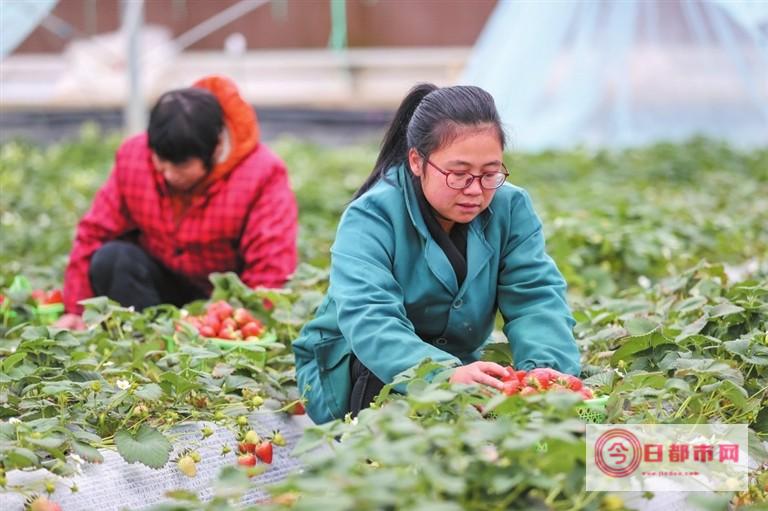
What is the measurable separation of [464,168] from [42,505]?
3.49ft

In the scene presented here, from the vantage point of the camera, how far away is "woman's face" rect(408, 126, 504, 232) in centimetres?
248

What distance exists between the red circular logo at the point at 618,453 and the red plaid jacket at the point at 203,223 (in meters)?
1.76

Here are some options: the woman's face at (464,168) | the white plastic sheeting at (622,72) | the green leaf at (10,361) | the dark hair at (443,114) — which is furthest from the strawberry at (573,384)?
the white plastic sheeting at (622,72)

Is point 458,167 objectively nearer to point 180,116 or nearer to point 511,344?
point 511,344

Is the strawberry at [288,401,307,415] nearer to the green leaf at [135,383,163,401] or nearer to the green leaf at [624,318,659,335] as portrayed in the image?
the green leaf at [135,383,163,401]

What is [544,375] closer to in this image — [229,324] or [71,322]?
[229,324]

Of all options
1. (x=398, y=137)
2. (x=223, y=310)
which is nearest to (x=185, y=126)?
(x=223, y=310)

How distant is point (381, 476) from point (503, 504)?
0.79 ft

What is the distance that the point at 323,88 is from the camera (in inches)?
541

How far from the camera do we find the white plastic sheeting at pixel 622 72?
825cm

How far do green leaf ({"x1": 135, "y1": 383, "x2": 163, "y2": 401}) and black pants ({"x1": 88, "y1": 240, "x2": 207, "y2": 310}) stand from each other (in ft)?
3.88

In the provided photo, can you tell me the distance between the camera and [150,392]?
2586 mm

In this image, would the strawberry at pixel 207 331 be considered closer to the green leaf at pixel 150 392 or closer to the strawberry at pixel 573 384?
the green leaf at pixel 150 392

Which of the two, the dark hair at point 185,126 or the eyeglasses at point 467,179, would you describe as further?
the dark hair at point 185,126
